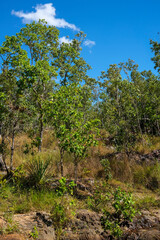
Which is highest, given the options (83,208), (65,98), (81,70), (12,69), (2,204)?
(81,70)

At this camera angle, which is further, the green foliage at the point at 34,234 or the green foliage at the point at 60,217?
the green foliage at the point at 60,217

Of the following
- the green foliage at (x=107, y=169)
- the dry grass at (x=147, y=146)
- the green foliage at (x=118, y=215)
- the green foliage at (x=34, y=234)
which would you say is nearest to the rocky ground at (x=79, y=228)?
the green foliage at (x=34, y=234)

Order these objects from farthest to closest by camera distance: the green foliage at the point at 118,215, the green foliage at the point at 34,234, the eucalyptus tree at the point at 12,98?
the eucalyptus tree at the point at 12,98 < the green foliage at the point at 118,215 < the green foliage at the point at 34,234

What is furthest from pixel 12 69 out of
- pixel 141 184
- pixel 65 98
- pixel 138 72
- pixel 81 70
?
pixel 138 72

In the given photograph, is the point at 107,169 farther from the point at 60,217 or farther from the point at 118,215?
the point at 60,217

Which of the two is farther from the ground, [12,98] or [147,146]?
[12,98]

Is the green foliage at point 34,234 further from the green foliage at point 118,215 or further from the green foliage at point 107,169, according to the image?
the green foliage at point 107,169

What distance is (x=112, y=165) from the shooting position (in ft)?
26.5

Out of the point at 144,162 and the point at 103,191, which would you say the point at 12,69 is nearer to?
the point at 103,191

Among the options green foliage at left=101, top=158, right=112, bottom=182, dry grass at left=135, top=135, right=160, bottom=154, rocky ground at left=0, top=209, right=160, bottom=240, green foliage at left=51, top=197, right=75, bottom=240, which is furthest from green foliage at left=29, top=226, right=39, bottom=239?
dry grass at left=135, top=135, right=160, bottom=154

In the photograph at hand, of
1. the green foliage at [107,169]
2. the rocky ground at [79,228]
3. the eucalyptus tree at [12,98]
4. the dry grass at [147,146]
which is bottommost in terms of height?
the rocky ground at [79,228]

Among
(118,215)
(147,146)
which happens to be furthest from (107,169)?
(147,146)

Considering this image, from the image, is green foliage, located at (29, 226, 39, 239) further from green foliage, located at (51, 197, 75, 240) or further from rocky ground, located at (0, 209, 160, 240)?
green foliage, located at (51, 197, 75, 240)

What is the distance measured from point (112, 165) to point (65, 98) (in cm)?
410
